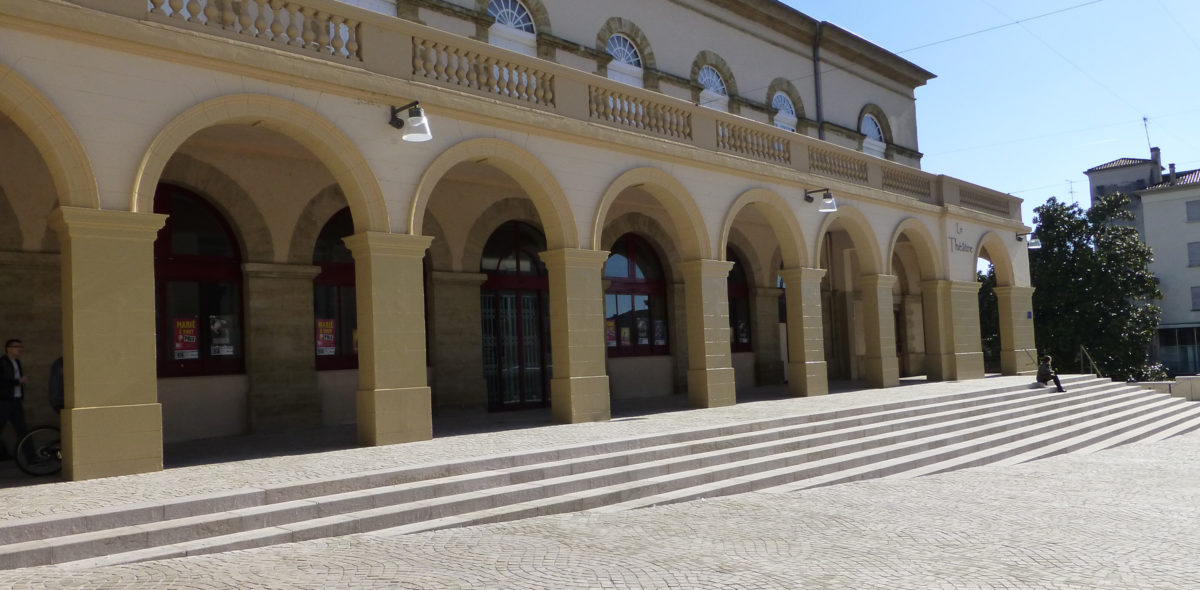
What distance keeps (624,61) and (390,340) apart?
33.0ft

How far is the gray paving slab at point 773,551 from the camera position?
6.04 meters

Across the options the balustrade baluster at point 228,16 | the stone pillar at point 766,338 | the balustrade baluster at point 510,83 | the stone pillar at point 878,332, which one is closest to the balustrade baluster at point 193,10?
the balustrade baluster at point 228,16

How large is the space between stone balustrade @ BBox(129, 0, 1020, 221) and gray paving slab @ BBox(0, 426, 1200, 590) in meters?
5.77

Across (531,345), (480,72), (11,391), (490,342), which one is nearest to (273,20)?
(480,72)

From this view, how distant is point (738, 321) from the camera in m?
21.8

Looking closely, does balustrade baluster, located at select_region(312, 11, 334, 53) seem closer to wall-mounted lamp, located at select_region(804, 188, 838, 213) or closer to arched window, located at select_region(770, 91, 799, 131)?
wall-mounted lamp, located at select_region(804, 188, 838, 213)

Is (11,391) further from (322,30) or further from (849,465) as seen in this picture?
(849,465)

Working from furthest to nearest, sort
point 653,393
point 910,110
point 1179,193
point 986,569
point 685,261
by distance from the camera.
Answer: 1. point 1179,193
2. point 910,110
3. point 653,393
4. point 685,261
5. point 986,569

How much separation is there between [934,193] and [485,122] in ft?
45.6

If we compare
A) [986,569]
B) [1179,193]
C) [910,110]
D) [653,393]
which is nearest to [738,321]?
[653,393]

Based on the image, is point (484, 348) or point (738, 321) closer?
point (484, 348)

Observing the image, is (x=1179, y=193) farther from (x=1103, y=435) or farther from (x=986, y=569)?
(x=986, y=569)

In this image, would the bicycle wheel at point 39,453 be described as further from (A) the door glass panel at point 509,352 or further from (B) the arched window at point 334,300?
(A) the door glass panel at point 509,352

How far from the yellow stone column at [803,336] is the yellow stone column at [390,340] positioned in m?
8.44
